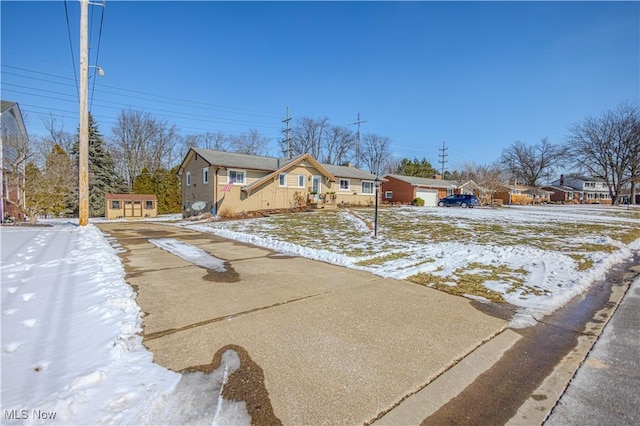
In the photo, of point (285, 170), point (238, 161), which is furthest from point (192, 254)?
point (285, 170)

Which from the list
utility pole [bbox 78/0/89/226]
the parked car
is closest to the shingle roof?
utility pole [bbox 78/0/89/226]

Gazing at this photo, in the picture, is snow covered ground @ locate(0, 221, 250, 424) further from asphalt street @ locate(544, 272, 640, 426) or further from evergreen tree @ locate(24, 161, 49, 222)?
evergreen tree @ locate(24, 161, 49, 222)

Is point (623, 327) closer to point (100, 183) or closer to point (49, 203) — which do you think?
point (49, 203)

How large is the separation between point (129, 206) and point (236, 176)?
11.3 m

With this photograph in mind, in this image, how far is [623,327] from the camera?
373 cm

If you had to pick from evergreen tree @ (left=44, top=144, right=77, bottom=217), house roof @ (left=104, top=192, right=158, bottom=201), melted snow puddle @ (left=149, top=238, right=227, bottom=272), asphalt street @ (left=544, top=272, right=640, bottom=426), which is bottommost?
asphalt street @ (left=544, top=272, right=640, bottom=426)

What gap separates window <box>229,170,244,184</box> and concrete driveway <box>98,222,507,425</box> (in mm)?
16136

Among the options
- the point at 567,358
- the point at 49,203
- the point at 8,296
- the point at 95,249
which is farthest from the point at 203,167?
the point at 567,358

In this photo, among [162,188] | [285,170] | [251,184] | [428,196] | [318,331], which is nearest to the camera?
[318,331]

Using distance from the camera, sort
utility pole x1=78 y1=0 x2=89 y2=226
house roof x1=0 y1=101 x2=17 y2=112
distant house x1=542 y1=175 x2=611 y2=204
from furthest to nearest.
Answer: distant house x1=542 y1=175 x2=611 y2=204
house roof x1=0 y1=101 x2=17 y2=112
utility pole x1=78 y1=0 x2=89 y2=226

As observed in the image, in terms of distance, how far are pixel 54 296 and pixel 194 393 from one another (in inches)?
127

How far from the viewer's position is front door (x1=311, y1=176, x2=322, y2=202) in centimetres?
2473

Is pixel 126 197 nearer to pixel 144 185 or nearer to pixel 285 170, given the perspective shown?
pixel 144 185

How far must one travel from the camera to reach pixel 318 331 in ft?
11.0
